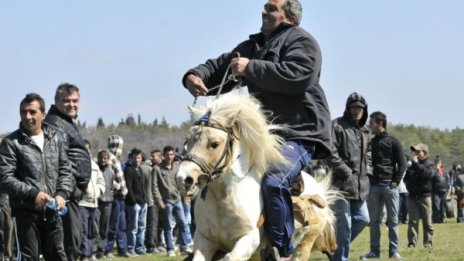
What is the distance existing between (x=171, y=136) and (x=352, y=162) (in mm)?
49669

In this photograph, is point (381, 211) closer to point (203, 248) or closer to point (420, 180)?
point (420, 180)

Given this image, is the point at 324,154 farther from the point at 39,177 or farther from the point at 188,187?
the point at 39,177

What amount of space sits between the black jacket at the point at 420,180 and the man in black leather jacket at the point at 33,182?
12565 mm

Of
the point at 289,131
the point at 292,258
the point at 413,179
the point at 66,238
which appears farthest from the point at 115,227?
the point at 289,131

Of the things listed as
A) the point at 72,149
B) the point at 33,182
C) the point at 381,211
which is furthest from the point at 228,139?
the point at 381,211

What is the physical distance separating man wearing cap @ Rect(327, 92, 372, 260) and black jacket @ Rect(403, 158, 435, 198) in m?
6.31

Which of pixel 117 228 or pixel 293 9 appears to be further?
pixel 117 228

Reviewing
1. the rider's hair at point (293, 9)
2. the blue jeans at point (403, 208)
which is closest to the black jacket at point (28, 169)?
A: the rider's hair at point (293, 9)

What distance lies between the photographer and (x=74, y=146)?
396 inches

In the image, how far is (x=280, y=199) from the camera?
317 inches

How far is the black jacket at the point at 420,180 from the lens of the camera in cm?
2034

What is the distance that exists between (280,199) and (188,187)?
1.22 metres

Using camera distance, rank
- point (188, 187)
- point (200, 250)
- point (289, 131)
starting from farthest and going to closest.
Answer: point (289, 131)
point (200, 250)
point (188, 187)

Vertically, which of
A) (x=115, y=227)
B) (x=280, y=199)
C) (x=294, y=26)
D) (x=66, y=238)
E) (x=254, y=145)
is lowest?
(x=115, y=227)
